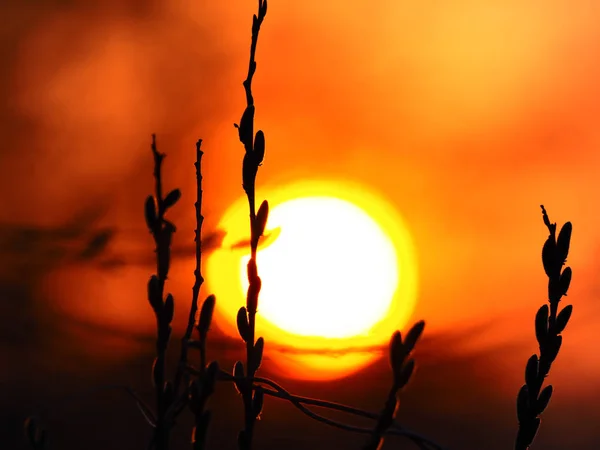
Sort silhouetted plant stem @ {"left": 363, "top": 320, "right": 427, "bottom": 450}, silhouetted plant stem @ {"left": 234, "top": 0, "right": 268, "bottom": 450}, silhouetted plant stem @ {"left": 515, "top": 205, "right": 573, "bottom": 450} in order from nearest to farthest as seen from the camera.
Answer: silhouetted plant stem @ {"left": 363, "top": 320, "right": 427, "bottom": 450}, silhouetted plant stem @ {"left": 234, "top": 0, "right": 268, "bottom": 450}, silhouetted plant stem @ {"left": 515, "top": 205, "right": 573, "bottom": 450}

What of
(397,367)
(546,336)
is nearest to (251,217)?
(397,367)

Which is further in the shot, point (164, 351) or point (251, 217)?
point (251, 217)

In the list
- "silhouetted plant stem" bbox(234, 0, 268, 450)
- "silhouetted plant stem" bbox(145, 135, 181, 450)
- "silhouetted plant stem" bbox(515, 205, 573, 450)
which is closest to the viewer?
"silhouetted plant stem" bbox(145, 135, 181, 450)

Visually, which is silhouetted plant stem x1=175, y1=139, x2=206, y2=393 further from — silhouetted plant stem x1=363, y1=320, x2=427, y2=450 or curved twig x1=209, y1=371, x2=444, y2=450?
silhouetted plant stem x1=363, y1=320, x2=427, y2=450

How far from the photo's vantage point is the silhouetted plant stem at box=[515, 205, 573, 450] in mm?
2496

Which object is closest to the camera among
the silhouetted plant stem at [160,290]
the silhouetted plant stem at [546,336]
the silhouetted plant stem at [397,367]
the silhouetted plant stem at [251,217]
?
the silhouetted plant stem at [397,367]

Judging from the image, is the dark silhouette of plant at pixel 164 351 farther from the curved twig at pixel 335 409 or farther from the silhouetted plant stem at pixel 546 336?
the silhouetted plant stem at pixel 546 336

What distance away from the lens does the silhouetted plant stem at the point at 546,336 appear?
250 centimetres

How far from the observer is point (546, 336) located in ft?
8.32

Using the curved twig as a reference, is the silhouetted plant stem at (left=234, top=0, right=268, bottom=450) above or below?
above

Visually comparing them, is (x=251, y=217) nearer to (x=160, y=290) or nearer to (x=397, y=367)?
(x=160, y=290)

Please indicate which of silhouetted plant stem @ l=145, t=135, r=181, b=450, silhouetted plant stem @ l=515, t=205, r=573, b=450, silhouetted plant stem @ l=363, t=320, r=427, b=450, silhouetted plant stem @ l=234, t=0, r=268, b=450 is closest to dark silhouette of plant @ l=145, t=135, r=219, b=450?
silhouetted plant stem @ l=145, t=135, r=181, b=450

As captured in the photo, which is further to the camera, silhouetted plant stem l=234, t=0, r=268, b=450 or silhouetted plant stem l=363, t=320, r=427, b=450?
silhouetted plant stem l=234, t=0, r=268, b=450

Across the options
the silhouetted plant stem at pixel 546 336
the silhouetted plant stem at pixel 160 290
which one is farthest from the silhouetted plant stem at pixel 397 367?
the silhouetted plant stem at pixel 546 336
